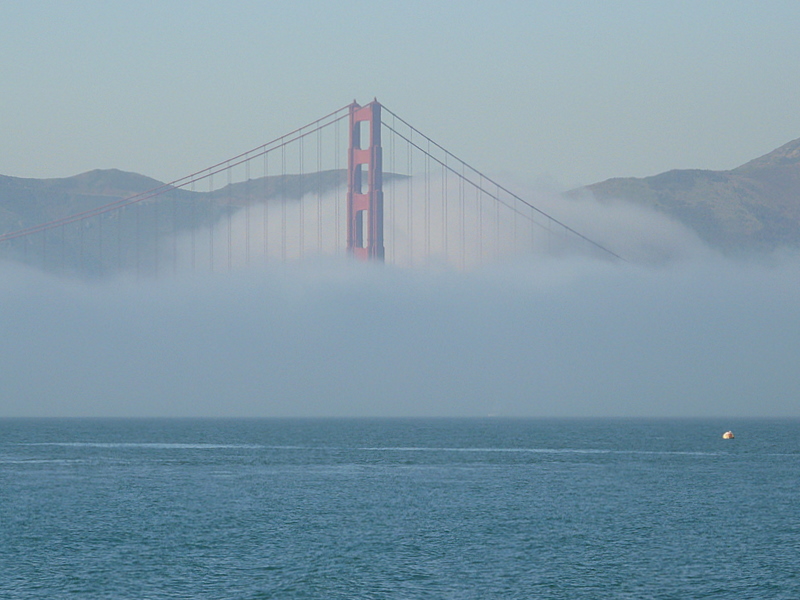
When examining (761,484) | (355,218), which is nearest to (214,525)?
(761,484)

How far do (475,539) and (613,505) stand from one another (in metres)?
16.7

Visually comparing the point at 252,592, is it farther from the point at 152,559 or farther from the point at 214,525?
the point at 214,525

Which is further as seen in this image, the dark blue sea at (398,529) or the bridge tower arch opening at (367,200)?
the bridge tower arch opening at (367,200)

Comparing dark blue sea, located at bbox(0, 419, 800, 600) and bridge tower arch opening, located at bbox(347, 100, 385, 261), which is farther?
bridge tower arch opening, located at bbox(347, 100, 385, 261)

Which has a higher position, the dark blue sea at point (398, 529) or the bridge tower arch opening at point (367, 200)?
the bridge tower arch opening at point (367, 200)

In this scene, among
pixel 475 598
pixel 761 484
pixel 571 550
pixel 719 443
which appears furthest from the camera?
pixel 719 443

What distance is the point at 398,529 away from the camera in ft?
192

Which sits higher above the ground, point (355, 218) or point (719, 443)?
point (355, 218)

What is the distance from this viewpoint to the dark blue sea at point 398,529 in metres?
43.6

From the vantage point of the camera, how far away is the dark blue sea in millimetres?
43625

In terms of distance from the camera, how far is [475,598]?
40.6 metres

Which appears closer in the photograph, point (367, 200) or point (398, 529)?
point (398, 529)

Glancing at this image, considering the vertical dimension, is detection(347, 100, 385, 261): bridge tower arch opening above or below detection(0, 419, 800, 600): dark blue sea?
above

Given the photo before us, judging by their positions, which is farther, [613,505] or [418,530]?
[613,505]
